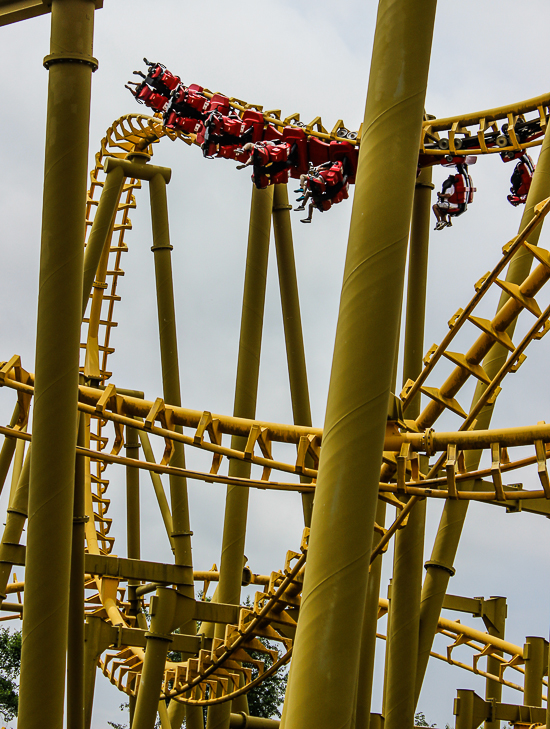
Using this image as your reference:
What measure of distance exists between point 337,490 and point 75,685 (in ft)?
12.1

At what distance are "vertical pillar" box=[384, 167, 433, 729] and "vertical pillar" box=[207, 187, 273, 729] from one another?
57.4 inches

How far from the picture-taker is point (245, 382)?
878 centimetres

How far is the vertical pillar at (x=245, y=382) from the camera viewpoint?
28.3 feet

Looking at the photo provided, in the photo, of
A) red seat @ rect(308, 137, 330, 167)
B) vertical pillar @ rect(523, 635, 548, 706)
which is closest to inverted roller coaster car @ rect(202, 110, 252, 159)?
red seat @ rect(308, 137, 330, 167)

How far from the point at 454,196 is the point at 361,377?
5593mm

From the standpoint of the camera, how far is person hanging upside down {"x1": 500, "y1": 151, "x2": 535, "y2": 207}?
A: 8328 millimetres

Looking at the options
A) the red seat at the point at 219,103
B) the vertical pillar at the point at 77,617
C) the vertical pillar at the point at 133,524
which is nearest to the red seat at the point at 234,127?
the red seat at the point at 219,103

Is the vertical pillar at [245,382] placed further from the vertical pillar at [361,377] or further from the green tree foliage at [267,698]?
the green tree foliage at [267,698]

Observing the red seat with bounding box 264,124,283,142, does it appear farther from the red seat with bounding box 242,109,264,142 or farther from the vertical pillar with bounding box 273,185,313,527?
the vertical pillar with bounding box 273,185,313,527

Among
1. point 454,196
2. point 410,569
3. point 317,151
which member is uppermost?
point 317,151

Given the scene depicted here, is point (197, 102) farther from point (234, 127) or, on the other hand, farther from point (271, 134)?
point (271, 134)

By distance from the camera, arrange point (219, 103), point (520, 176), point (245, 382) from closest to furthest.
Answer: point (520, 176) < point (245, 382) < point (219, 103)

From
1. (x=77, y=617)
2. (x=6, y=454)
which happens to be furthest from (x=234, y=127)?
(x=77, y=617)

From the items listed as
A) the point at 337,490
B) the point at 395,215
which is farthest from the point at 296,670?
the point at 395,215
